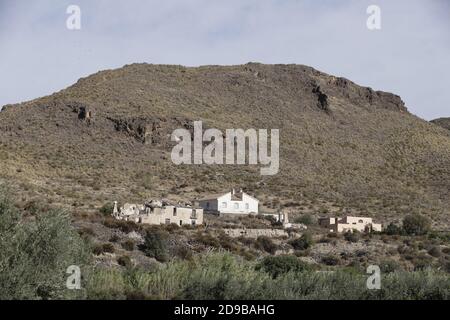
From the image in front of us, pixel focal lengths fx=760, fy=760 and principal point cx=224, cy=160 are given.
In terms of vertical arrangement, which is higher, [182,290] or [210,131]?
[210,131]

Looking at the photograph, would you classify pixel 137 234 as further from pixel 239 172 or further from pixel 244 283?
pixel 239 172

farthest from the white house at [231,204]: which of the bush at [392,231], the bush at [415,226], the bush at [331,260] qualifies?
the bush at [331,260]

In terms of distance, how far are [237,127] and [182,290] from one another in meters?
70.8

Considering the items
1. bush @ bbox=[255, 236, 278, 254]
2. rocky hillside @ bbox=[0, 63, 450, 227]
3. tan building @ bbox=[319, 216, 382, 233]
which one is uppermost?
rocky hillside @ bbox=[0, 63, 450, 227]

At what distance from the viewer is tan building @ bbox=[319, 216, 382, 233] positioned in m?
50.8

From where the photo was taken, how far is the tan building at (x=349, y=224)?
50.8 metres

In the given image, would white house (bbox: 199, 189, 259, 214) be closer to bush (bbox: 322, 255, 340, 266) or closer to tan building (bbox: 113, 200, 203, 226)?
tan building (bbox: 113, 200, 203, 226)

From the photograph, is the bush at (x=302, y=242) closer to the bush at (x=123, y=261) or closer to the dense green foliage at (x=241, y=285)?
the bush at (x=123, y=261)

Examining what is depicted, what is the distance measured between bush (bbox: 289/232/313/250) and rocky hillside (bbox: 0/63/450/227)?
46.1 ft

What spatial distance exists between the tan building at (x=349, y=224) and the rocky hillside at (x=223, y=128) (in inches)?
350

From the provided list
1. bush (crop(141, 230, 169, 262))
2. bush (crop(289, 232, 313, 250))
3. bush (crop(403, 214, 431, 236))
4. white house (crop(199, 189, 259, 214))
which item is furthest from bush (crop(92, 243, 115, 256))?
bush (crop(403, 214, 431, 236))

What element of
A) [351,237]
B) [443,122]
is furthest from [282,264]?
[443,122]

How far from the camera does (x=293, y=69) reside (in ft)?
381
